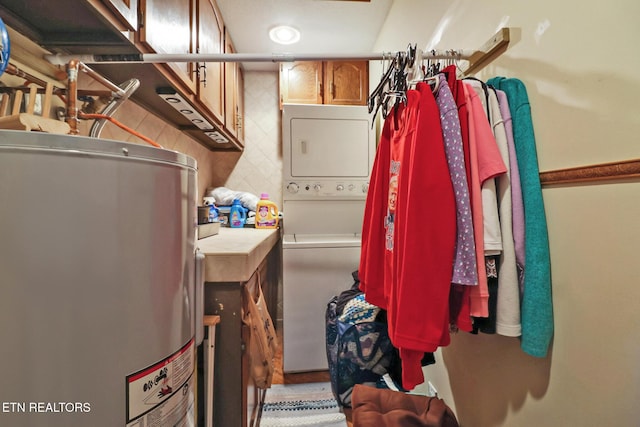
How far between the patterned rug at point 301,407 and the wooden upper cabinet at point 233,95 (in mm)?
1882

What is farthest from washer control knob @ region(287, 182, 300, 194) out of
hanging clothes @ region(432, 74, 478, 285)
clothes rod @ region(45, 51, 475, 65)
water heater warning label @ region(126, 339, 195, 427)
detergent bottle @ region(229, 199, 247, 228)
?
water heater warning label @ region(126, 339, 195, 427)

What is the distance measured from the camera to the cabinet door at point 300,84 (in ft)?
8.23

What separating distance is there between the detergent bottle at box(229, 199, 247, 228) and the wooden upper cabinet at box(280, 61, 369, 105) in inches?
41.3

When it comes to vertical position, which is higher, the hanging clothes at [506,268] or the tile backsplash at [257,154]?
the tile backsplash at [257,154]

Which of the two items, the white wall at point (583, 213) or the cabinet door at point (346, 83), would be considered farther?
the cabinet door at point (346, 83)

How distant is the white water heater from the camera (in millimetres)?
401

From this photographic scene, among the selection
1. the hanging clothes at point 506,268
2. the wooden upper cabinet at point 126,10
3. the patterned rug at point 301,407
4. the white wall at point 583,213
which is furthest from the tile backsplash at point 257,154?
the hanging clothes at point 506,268

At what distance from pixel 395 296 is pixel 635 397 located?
505 mm

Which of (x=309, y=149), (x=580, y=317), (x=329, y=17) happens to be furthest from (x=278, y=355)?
(x=329, y=17)

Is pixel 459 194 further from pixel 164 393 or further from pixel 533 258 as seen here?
pixel 164 393

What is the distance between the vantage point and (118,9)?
824 mm

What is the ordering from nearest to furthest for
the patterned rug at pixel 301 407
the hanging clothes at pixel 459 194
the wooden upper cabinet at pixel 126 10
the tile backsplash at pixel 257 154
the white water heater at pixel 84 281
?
the white water heater at pixel 84 281, the hanging clothes at pixel 459 194, the wooden upper cabinet at pixel 126 10, the patterned rug at pixel 301 407, the tile backsplash at pixel 257 154

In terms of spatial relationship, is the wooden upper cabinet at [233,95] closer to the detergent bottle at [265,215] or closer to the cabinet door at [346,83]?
the detergent bottle at [265,215]

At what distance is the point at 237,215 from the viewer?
7.74 feet
